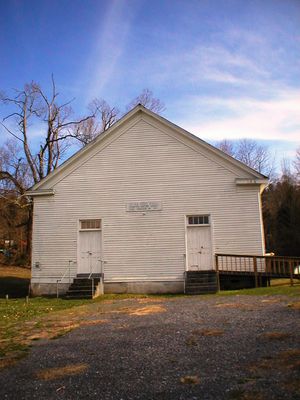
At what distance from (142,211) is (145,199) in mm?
534

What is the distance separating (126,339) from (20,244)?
100 ft

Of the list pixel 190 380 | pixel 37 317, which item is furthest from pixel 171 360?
pixel 37 317

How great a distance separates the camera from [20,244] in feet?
121

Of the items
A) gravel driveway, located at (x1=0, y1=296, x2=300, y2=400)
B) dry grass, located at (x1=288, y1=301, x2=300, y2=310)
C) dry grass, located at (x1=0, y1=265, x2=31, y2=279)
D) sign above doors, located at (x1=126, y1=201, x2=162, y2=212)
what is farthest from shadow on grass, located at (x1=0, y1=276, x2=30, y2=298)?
dry grass, located at (x1=288, y1=301, x2=300, y2=310)

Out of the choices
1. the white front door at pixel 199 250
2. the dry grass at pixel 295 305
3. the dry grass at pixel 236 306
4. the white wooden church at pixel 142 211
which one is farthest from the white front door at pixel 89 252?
the dry grass at pixel 295 305

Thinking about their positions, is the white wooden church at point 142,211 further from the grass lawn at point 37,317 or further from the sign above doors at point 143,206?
the grass lawn at point 37,317

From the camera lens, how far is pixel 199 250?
1775 centimetres

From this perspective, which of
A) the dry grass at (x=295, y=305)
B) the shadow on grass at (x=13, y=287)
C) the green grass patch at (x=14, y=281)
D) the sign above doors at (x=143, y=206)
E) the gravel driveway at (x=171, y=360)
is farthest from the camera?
the green grass patch at (x=14, y=281)

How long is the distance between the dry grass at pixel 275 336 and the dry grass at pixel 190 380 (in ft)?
7.44

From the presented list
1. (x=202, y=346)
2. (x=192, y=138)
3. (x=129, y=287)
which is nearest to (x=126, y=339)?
(x=202, y=346)

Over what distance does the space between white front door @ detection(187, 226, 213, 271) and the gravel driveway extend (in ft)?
22.7

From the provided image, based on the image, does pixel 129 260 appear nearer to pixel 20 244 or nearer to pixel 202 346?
pixel 202 346

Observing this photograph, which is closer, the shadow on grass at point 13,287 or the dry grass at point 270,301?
the dry grass at point 270,301

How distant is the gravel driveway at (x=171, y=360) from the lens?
17.4 ft
